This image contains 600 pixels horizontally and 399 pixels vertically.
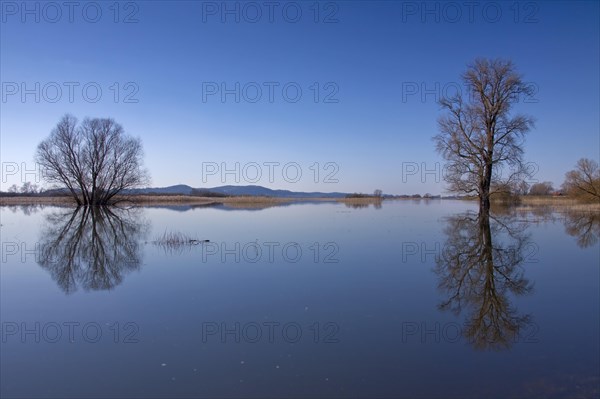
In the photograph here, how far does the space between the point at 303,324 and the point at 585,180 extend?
40174 mm

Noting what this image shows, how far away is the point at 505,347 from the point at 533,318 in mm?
1338

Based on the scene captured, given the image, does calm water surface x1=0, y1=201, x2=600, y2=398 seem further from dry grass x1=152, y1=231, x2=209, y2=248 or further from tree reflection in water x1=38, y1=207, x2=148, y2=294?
dry grass x1=152, y1=231, x2=209, y2=248

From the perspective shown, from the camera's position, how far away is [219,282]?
760cm

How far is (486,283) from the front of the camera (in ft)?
23.4

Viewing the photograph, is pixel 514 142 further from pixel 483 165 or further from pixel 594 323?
→ pixel 594 323

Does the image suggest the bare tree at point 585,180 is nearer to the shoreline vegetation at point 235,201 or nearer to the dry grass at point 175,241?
the shoreline vegetation at point 235,201

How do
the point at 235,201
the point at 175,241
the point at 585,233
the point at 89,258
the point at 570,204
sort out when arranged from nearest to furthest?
the point at 89,258, the point at 175,241, the point at 585,233, the point at 570,204, the point at 235,201

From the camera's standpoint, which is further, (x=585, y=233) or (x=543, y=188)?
(x=543, y=188)

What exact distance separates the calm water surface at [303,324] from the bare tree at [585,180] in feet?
99.1

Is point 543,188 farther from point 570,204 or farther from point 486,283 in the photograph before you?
point 486,283

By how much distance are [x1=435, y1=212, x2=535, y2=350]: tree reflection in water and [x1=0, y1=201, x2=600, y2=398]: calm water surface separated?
0.13ft

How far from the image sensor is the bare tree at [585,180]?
33.7 metres

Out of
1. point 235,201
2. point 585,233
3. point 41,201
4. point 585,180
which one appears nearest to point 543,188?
point 585,180

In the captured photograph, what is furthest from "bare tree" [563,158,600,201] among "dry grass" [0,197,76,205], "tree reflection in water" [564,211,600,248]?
"dry grass" [0,197,76,205]
